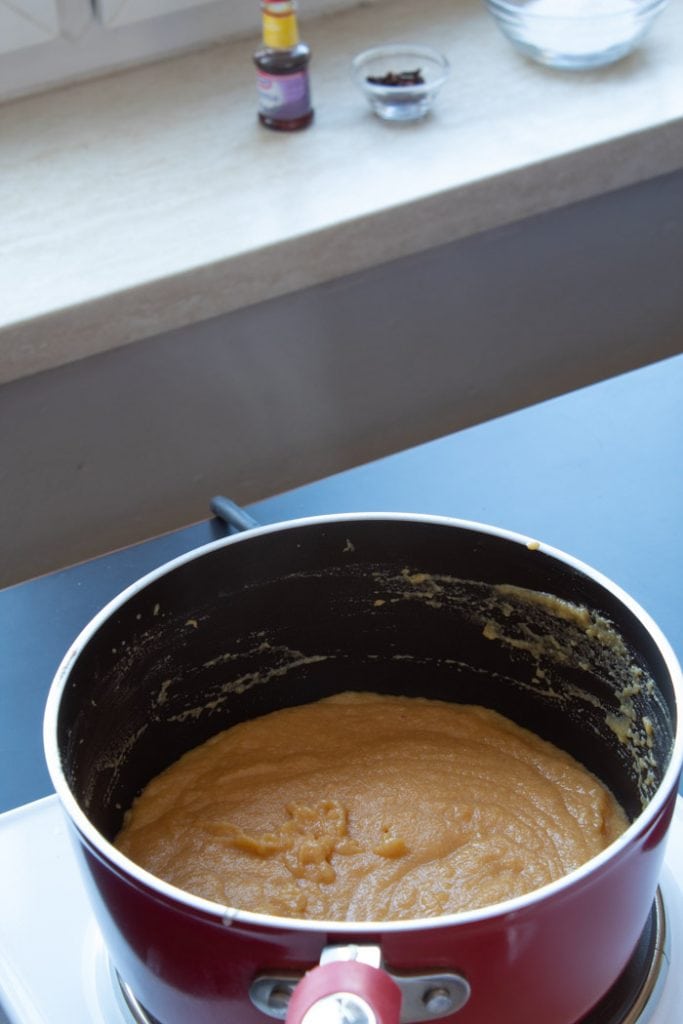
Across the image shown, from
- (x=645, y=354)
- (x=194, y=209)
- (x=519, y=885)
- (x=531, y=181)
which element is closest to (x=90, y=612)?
(x=519, y=885)

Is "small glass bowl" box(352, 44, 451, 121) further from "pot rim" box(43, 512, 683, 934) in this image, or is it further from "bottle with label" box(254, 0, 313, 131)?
"pot rim" box(43, 512, 683, 934)

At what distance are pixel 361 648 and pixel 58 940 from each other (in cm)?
28

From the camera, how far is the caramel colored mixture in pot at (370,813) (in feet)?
2.57

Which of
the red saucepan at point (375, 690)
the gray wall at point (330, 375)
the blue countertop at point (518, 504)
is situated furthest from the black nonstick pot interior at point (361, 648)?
the gray wall at point (330, 375)

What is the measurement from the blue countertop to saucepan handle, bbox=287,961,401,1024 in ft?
1.34

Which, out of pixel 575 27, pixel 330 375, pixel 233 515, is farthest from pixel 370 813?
pixel 575 27

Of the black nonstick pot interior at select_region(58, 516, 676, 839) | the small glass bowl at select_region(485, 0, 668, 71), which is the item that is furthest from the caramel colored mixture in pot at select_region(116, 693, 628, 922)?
the small glass bowl at select_region(485, 0, 668, 71)

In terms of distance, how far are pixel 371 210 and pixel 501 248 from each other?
260mm

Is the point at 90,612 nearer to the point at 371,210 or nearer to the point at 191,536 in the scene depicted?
the point at 191,536

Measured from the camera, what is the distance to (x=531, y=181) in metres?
1.53

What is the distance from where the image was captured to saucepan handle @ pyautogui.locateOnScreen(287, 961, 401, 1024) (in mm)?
499

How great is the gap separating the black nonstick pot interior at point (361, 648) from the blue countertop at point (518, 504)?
126mm

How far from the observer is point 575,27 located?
1.69 metres

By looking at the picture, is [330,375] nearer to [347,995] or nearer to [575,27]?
[575,27]
